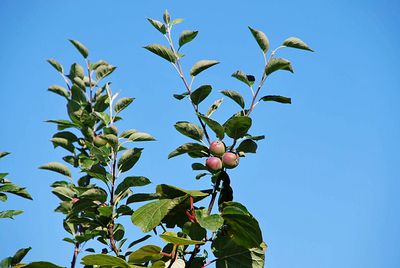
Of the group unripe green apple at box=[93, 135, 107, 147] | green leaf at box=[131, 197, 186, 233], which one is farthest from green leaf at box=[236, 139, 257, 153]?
unripe green apple at box=[93, 135, 107, 147]

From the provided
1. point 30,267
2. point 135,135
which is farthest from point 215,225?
point 135,135

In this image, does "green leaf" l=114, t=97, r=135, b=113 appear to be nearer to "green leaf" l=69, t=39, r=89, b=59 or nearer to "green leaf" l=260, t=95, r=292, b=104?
"green leaf" l=69, t=39, r=89, b=59

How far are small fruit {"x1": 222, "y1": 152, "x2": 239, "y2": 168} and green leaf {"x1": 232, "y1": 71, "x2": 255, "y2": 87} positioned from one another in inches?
16.4

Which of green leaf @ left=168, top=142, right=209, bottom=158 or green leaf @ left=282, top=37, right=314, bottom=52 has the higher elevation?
green leaf @ left=282, top=37, right=314, bottom=52

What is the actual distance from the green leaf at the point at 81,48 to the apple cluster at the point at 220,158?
2227mm

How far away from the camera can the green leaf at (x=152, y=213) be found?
183cm

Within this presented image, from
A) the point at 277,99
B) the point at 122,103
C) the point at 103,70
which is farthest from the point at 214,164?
the point at 103,70

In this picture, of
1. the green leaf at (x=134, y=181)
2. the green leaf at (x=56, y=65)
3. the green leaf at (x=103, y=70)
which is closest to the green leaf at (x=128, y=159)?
the green leaf at (x=134, y=181)

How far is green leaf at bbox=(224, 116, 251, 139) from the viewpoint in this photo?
1959 millimetres

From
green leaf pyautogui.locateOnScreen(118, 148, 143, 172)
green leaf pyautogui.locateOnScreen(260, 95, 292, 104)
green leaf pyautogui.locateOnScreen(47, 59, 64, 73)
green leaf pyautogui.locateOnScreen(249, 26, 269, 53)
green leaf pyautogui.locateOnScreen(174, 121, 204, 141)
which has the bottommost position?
green leaf pyautogui.locateOnScreen(174, 121, 204, 141)

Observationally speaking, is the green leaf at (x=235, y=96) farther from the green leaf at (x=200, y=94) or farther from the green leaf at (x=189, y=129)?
the green leaf at (x=189, y=129)

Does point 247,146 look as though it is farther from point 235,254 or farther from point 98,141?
point 98,141

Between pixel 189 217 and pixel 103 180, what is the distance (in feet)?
2.57

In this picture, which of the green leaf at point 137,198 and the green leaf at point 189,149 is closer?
the green leaf at point 189,149
